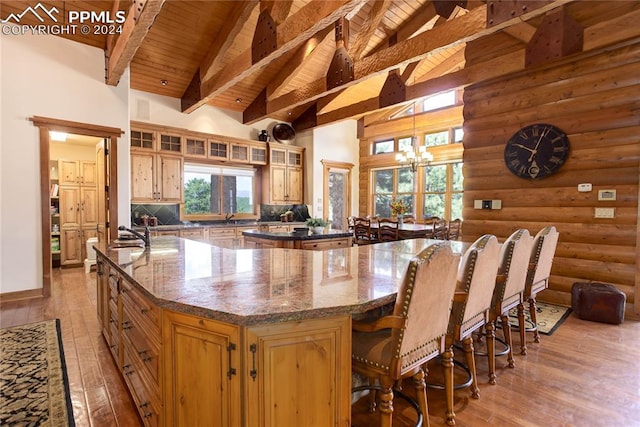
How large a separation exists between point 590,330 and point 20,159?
6918mm

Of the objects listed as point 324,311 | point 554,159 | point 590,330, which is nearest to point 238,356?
point 324,311

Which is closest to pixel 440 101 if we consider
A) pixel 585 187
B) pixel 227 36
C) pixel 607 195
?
pixel 585 187

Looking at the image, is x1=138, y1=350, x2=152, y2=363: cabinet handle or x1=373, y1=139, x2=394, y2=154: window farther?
x1=373, y1=139, x2=394, y2=154: window

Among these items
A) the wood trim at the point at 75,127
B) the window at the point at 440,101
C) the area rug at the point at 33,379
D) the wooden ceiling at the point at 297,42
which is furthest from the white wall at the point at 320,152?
the area rug at the point at 33,379

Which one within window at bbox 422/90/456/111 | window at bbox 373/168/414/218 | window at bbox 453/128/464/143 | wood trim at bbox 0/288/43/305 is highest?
window at bbox 422/90/456/111

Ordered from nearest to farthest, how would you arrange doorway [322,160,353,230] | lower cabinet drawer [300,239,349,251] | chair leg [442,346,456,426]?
chair leg [442,346,456,426] → lower cabinet drawer [300,239,349,251] → doorway [322,160,353,230]

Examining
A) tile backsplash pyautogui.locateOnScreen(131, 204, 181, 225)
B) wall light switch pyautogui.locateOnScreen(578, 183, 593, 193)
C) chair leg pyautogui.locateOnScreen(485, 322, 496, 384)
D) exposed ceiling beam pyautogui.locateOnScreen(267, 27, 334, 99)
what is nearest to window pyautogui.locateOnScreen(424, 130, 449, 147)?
exposed ceiling beam pyautogui.locateOnScreen(267, 27, 334, 99)

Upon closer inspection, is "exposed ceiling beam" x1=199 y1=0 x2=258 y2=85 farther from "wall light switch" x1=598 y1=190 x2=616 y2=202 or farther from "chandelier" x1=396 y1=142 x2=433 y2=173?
"wall light switch" x1=598 y1=190 x2=616 y2=202

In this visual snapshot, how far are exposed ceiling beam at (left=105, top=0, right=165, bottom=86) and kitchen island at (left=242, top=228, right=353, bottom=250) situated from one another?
277cm

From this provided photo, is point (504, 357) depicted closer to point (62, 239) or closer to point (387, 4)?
point (387, 4)

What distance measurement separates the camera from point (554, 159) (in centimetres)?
399

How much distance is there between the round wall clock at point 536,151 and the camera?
396cm

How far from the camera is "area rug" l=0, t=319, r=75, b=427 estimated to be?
1.84m

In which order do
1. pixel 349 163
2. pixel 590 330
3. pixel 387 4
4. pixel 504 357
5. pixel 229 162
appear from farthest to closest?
pixel 349 163 → pixel 229 162 → pixel 387 4 → pixel 590 330 → pixel 504 357
